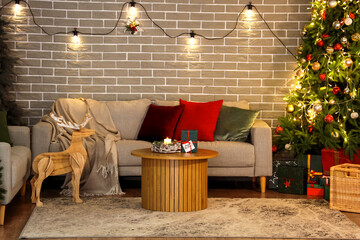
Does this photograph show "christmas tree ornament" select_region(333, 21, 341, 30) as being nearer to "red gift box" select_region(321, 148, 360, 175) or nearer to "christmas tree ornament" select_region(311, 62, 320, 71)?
"christmas tree ornament" select_region(311, 62, 320, 71)

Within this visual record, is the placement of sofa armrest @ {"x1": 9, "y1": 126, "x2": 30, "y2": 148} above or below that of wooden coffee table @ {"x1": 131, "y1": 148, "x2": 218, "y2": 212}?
above

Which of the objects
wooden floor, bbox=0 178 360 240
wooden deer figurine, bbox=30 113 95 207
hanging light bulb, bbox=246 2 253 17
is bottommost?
wooden floor, bbox=0 178 360 240

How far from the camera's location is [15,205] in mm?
4289

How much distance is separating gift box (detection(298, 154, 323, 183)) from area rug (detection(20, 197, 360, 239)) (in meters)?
0.52

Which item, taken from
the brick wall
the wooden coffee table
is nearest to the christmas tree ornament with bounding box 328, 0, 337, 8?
the brick wall

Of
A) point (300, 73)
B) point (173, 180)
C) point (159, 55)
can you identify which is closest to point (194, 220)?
point (173, 180)

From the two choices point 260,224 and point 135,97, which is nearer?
point 260,224

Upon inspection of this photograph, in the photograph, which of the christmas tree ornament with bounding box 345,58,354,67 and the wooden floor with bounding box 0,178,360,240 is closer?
the wooden floor with bounding box 0,178,360,240

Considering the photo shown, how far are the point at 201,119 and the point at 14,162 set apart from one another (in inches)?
83.4

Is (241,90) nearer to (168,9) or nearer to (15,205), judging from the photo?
(168,9)

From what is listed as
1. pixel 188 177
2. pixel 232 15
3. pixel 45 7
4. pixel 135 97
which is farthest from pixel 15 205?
pixel 232 15

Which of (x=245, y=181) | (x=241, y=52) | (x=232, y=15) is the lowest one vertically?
(x=245, y=181)

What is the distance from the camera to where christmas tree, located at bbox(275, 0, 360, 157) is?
188 inches

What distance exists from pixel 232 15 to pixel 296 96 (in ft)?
4.05
